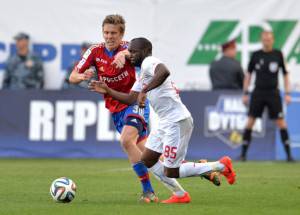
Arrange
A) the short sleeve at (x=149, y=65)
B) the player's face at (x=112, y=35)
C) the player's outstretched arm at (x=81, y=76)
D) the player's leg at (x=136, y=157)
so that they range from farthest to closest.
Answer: the player's face at (x=112, y=35)
the player's leg at (x=136, y=157)
the player's outstretched arm at (x=81, y=76)
the short sleeve at (x=149, y=65)

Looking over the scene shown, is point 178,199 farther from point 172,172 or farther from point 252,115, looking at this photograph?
point 252,115

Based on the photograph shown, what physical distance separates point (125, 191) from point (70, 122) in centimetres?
773

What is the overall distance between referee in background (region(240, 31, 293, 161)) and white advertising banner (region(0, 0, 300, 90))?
2.35 meters

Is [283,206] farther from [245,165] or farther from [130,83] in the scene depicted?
[245,165]

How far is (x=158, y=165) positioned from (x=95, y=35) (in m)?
10.9

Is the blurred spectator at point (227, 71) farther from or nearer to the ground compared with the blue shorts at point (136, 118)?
nearer to the ground

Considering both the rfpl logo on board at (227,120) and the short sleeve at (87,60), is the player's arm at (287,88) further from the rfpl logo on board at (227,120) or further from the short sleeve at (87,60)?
the short sleeve at (87,60)

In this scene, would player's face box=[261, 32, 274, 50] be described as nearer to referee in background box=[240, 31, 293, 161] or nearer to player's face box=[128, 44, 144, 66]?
referee in background box=[240, 31, 293, 161]

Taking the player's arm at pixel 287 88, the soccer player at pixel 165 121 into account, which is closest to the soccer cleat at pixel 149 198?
the soccer player at pixel 165 121

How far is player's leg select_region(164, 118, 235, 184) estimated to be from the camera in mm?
10250

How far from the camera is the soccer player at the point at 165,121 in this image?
402 inches

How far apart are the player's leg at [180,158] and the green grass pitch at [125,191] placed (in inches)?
15.0

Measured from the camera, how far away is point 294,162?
18.6 m

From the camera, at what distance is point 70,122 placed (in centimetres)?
1964
